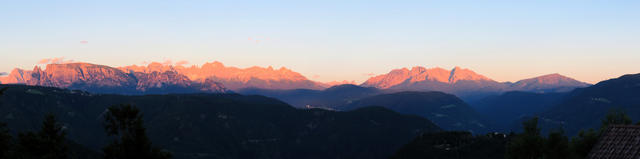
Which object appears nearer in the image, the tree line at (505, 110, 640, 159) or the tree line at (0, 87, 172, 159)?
the tree line at (0, 87, 172, 159)

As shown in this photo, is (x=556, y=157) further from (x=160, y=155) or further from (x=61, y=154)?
(x=61, y=154)

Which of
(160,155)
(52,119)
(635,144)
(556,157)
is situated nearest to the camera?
(635,144)

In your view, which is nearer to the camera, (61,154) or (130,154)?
(130,154)

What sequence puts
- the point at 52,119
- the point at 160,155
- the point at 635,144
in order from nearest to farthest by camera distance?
the point at 635,144
the point at 160,155
the point at 52,119

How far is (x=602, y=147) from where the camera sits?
2872 inches

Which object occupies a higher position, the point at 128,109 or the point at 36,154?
the point at 128,109

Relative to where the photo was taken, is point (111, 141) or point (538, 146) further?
point (538, 146)

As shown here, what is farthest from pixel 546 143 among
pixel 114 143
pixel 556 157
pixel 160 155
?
pixel 114 143

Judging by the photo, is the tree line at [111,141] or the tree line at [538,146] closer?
the tree line at [111,141]

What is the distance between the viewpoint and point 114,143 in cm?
7281

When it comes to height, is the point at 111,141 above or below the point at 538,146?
above

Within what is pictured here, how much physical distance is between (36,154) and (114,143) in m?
14.8

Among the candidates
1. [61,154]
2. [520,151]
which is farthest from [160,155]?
[520,151]

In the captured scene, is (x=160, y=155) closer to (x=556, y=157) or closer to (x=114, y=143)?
(x=114, y=143)
